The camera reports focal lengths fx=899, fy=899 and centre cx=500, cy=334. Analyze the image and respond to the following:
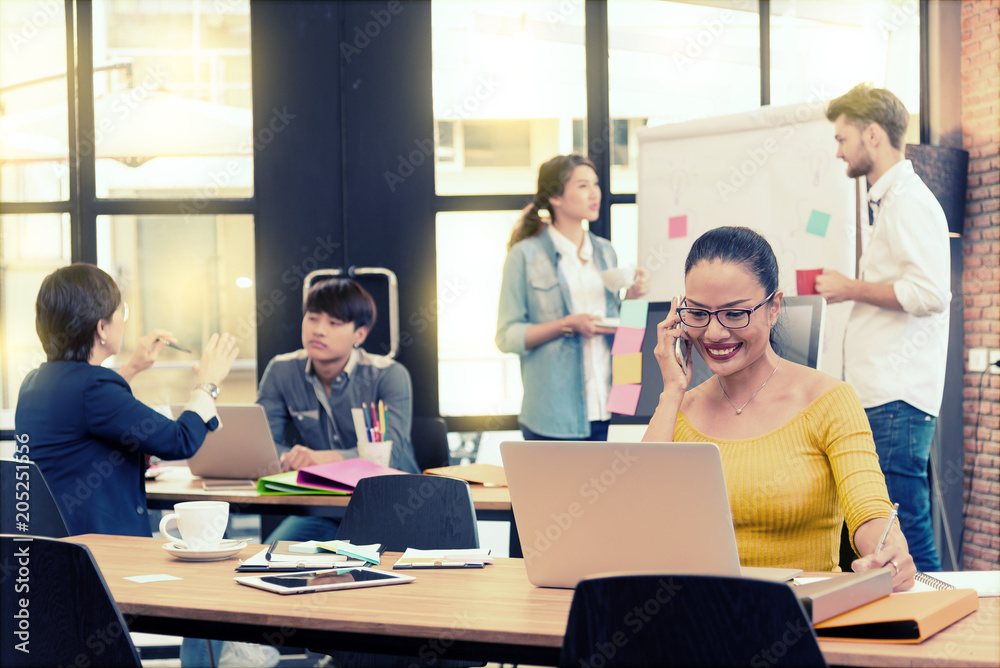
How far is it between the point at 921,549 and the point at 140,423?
2.44m

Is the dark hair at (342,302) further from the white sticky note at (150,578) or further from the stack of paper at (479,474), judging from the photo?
the white sticky note at (150,578)

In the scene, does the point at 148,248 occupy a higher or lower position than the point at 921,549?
higher

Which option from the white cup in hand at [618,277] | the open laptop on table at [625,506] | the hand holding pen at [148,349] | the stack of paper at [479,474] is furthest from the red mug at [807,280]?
the hand holding pen at [148,349]

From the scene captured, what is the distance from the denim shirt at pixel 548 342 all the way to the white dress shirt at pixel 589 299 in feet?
0.07

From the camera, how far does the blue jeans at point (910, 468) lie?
295cm

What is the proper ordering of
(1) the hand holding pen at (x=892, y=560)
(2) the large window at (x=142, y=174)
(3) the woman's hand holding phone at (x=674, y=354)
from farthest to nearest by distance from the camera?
(2) the large window at (x=142, y=174) → (3) the woman's hand holding phone at (x=674, y=354) → (1) the hand holding pen at (x=892, y=560)

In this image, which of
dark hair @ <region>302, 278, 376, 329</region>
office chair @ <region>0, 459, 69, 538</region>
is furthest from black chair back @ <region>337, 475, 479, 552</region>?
dark hair @ <region>302, 278, 376, 329</region>

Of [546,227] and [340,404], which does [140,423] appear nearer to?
[340,404]

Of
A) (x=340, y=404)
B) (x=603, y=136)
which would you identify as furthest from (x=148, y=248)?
(x=603, y=136)

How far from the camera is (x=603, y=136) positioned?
13.7ft

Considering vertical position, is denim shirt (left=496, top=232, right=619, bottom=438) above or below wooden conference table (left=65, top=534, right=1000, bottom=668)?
above

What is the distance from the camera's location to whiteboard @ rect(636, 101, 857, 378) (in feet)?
11.4

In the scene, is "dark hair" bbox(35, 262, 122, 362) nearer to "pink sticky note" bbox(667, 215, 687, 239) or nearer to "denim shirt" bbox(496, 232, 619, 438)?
"denim shirt" bbox(496, 232, 619, 438)

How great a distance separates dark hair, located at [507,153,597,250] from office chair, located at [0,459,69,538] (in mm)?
2017
